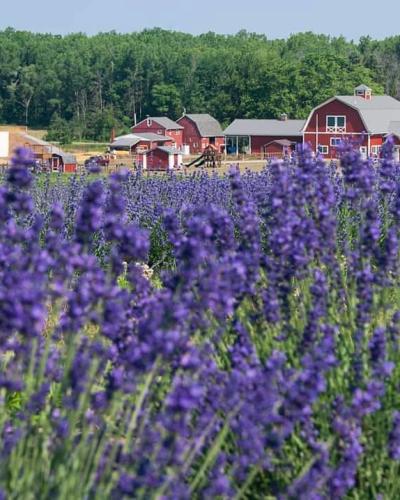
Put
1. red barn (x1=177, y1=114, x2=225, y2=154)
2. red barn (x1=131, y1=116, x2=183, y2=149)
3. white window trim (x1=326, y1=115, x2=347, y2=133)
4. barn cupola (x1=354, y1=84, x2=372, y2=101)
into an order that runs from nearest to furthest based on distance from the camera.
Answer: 1. white window trim (x1=326, y1=115, x2=347, y2=133)
2. barn cupola (x1=354, y1=84, x2=372, y2=101)
3. red barn (x1=131, y1=116, x2=183, y2=149)
4. red barn (x1=177, y1=114, x2=225, y2=154)

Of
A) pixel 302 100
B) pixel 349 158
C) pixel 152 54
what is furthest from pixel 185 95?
pixel 349 158

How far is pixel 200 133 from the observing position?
71938 mm

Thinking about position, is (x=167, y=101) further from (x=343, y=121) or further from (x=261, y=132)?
(x=343, y=121)

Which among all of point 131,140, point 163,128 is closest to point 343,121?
point 131,140

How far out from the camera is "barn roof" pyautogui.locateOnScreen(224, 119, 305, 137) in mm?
61362

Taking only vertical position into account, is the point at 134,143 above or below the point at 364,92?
below

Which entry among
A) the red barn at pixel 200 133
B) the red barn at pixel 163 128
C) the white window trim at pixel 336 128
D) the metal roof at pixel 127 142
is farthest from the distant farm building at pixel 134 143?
the white window trim at pixel 336 128

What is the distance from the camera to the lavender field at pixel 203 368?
239 centimetres

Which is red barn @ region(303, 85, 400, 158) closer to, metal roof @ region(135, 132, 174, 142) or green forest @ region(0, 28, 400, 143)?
metal roof @ region(135, 132, 174, 142)

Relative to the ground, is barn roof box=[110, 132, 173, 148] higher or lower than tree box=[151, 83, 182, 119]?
lower

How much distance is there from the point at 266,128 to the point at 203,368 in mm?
60078

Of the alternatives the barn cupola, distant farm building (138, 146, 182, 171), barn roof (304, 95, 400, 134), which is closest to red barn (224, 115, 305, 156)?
the barn cupola

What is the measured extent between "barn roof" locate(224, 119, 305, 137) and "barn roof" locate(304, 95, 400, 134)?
5030 millimetres

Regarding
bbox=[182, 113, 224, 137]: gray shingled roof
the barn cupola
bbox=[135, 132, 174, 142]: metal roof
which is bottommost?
bbox=[135, 132, 174, 142]: metal roof
